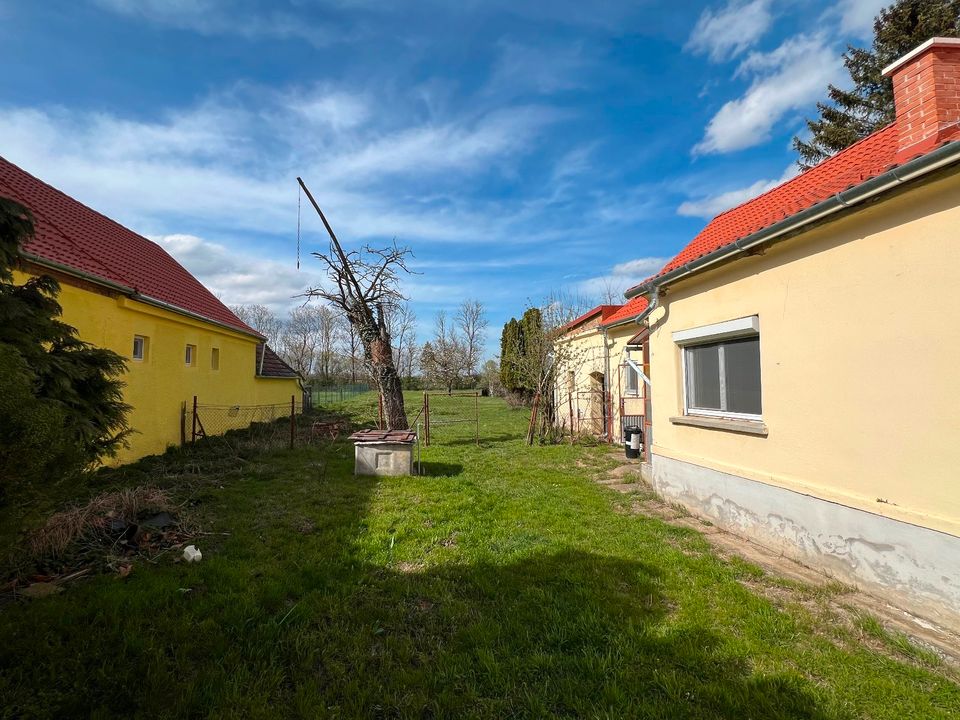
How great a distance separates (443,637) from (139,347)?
10159 mm

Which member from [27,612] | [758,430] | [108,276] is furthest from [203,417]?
[758,430]

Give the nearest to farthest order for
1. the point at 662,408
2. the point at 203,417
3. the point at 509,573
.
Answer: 1. the point at 509,573
2. the point at 662,408
3. the point at 203,417

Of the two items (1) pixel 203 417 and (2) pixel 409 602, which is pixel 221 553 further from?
(1) pixel 203 417

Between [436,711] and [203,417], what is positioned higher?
[203,417]

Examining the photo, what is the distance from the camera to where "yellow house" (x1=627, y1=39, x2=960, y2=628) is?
3.34 m

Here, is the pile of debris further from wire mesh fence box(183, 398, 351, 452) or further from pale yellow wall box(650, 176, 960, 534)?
pale yellow wall box(650, 176, 960, 534)

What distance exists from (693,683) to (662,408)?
4675 millimetres

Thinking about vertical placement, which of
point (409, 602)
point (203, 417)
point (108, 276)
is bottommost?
point (409, 602)

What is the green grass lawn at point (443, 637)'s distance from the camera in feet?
8.53

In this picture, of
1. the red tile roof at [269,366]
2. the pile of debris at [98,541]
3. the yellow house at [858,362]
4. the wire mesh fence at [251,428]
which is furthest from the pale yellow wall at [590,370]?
the red tile roof at [269,366]

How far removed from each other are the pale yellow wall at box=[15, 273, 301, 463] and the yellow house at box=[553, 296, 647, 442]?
1030cm

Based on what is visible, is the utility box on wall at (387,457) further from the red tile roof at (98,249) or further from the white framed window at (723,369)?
the red tile roof at (98,249)

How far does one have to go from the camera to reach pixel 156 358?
33.6 ft

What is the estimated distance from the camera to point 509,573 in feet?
14.4
